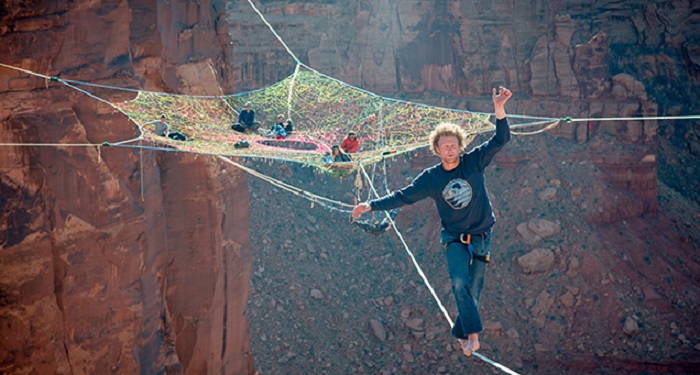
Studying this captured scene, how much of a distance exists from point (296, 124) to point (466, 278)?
48.8 feet

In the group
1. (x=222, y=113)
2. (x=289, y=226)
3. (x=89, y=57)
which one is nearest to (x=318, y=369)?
(x=289, y=226)

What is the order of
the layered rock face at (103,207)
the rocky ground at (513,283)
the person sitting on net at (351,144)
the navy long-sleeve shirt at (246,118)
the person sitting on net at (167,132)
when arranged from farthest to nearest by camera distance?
1. the rocky ground at (513,283)
2. the navy long-sleeve shirt at (246,118)
3. the person sitting on net at (351,144)
4. the person sitting on net at (167,132)
5. the layered rock face at (103,207)

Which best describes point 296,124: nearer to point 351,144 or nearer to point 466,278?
point 351,144

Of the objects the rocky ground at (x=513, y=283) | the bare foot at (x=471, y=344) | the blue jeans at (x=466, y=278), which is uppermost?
the blue jeans at (x=466, y=278)

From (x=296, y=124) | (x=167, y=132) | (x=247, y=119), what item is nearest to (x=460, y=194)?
(x=167, y=132)

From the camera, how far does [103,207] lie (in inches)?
663

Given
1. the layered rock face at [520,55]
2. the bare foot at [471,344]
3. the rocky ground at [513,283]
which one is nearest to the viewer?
the bare foot at [471,344]

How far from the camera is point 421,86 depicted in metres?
40.1

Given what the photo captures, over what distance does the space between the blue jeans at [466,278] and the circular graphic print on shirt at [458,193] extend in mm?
448

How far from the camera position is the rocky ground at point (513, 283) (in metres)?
30.3

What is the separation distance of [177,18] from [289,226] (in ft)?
53.1

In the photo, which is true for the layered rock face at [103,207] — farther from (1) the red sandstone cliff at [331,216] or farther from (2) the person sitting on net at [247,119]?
(2) the person sitting on net at [247,119]

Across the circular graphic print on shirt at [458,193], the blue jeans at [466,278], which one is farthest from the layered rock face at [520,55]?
the circular graphic print on shirt at [458,193]

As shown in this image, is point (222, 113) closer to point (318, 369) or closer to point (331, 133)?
point (331, 133)
